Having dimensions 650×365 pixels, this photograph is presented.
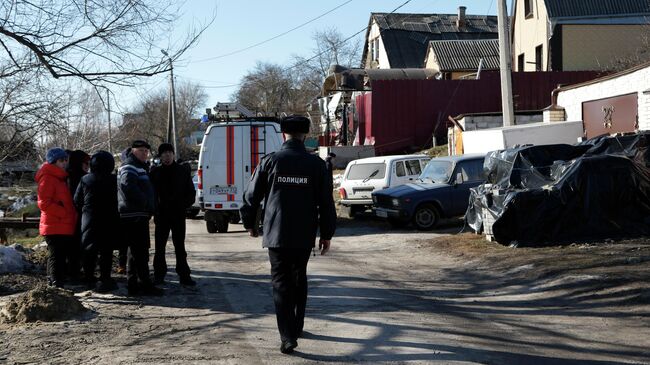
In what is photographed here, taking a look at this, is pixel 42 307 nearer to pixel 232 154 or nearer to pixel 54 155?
pixel 54 155

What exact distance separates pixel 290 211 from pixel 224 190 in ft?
35.0

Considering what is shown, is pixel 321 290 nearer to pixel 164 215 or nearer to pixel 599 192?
pixel 164 215

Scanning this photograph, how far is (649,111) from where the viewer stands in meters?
15.7

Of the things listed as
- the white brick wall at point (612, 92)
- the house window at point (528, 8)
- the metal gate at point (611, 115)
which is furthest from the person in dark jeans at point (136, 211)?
the house window at point (528, 8)

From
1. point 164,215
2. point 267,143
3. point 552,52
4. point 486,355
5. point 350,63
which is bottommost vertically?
point 486,355

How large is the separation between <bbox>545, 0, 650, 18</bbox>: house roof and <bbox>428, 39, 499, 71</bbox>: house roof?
7.99 metres

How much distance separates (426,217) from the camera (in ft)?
51.0

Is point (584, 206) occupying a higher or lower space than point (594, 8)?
lower

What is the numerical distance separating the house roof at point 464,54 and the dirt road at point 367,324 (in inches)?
1321

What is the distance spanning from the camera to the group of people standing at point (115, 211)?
790 cm

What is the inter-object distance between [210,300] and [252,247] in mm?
5345

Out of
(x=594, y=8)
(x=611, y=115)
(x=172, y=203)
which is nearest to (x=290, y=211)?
(x=172, y=203)

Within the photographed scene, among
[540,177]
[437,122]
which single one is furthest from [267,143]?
[437,122]

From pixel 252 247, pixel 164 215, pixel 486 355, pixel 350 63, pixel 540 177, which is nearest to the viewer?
pixel 486 355
